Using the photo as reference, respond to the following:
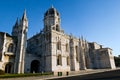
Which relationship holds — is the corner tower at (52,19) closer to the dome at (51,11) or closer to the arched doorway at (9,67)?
the dome at (51,11)

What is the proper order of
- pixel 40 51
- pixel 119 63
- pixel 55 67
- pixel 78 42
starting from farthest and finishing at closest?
pixel 119 63, pixel 78 42, pixel 40 51, pixel 55 67

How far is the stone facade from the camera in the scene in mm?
36688

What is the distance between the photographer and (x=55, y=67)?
43594mm

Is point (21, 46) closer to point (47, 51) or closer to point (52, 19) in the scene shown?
point (47, 51)

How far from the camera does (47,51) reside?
44438mm

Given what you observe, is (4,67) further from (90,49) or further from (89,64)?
(90,49)

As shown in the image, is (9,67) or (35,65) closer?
(9,67)

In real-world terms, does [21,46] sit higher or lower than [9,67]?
higher

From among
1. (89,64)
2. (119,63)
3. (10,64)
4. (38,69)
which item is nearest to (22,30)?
(10,64)

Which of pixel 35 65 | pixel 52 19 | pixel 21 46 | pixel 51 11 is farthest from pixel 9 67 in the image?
pixel 51 11

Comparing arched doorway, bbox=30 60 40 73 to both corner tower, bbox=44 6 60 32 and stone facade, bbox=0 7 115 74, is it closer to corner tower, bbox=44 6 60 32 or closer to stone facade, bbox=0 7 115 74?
stone facade, bbox=0 7 115 74

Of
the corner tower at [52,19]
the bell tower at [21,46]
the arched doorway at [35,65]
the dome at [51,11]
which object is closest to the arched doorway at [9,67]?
the bell tower at [21,46]

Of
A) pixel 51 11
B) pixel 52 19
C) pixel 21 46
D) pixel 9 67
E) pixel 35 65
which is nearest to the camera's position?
pixel 9 67

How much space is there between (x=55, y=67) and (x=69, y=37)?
16272mm
